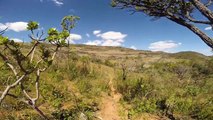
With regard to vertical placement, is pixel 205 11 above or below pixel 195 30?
above

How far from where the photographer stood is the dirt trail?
10.1 metres

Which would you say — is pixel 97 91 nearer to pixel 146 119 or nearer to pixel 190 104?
pixel 146 119

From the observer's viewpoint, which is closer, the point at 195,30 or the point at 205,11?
the point at 205,11

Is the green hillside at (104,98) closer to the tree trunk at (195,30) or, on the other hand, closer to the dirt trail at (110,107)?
the dirt trail at (110,107)

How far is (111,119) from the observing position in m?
9.87

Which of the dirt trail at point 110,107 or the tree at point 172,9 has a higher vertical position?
the tree at point 172,9

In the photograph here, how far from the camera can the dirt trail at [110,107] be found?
10.1 metres

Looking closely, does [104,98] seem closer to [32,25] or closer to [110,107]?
[110,107]

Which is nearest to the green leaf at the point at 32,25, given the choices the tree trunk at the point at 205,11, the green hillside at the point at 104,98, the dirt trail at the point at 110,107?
the green hillside at the point at 104,98

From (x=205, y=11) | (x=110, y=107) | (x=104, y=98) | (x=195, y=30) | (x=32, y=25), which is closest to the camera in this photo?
(x=32, y=25)

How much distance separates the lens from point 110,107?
10828mm

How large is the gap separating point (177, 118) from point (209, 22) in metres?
3.84

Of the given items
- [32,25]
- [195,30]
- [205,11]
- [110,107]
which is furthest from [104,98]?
[32,25]

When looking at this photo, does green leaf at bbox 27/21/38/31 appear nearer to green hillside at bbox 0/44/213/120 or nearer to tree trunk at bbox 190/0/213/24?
green hillside at bbox 0/44/213/120
